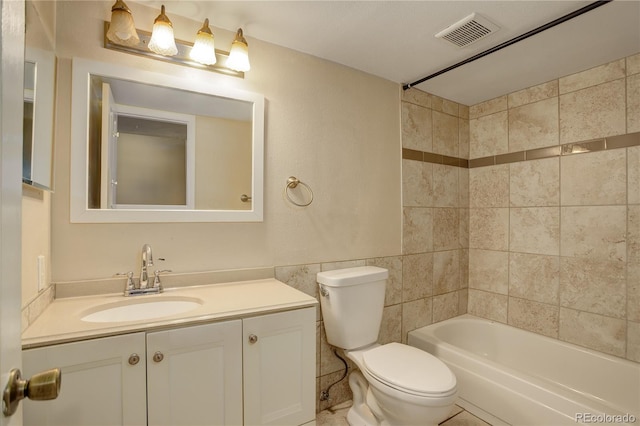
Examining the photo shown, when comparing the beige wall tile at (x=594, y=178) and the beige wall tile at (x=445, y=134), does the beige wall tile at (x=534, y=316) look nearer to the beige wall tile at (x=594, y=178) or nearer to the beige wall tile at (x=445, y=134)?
the beige wall tile at (x=594, y=178)

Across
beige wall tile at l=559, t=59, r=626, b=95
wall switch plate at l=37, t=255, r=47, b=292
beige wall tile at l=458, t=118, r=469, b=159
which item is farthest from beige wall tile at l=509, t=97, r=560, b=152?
wall switch plate at l=37, t=255, r=47, b=292

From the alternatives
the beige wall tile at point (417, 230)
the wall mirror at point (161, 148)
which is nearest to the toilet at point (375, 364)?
the beige wall tile at point (417, 230)

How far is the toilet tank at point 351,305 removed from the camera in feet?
5.76

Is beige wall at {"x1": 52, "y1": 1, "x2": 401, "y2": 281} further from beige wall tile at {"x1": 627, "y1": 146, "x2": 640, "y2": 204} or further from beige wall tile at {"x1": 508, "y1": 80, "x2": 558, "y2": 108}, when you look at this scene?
beige wall tile at {"x1": 627, "y1": 146, "x2": 640, "y2": 204}

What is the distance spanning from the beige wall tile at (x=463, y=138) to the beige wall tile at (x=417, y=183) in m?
0.44

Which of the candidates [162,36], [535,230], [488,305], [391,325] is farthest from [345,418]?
[162,36]

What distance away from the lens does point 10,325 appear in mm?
507

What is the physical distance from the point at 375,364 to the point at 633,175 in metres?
1.93

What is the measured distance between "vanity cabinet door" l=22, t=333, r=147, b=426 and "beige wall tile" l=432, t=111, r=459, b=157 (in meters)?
2.39

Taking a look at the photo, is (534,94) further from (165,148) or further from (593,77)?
(165,148)

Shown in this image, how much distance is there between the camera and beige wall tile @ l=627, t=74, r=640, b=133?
6.07 ft

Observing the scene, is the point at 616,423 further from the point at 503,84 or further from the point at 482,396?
the point at 503,84

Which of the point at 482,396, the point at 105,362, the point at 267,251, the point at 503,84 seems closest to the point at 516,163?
the point at 503,84

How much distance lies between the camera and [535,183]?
7.59 ft
